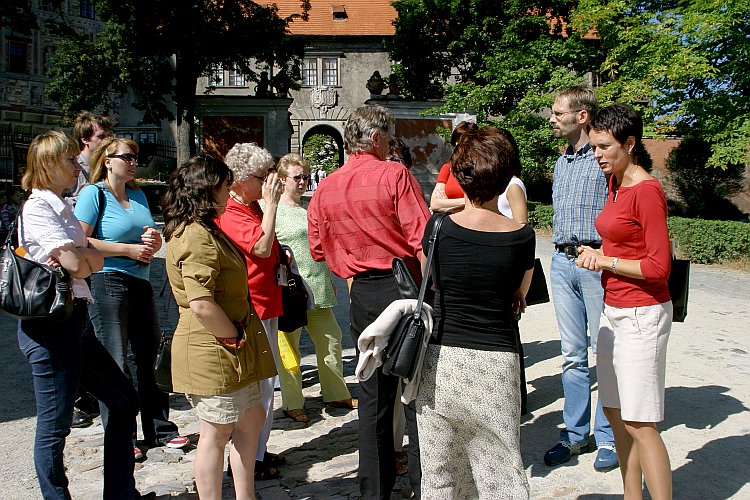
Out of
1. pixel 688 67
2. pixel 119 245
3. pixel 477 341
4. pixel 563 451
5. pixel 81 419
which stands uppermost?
pixel 688 67

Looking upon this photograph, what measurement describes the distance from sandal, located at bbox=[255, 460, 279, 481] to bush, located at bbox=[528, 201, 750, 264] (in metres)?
12.8

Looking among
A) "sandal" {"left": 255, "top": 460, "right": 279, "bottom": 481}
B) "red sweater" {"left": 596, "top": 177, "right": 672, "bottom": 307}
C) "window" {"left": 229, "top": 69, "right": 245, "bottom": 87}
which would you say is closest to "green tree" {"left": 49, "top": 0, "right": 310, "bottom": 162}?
"window" {"left": 229, "top": 69, "right": 245, "bottom": 87}

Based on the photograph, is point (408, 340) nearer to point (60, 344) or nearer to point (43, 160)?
point (60, 344)

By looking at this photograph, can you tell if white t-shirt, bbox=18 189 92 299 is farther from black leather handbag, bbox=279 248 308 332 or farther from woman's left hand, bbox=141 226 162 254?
black leather handbag, bbox=279 248 308 332

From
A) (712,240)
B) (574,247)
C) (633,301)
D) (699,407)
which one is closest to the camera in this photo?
(633,301)

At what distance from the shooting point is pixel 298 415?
17.2 ft

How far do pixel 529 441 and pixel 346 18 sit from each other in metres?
42.4

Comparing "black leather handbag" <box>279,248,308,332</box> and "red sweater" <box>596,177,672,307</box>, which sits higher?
"red sweater" <box>596,177,672,307</box>

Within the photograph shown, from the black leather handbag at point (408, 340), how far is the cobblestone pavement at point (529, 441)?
1500mm

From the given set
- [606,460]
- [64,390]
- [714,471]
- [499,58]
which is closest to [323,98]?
[499,58]

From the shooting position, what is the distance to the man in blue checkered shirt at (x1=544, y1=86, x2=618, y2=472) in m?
4.23

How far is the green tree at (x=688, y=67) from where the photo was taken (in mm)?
15484

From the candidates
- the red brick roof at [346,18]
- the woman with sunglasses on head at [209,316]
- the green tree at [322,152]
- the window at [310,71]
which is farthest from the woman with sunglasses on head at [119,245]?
the green tree at [322,152]

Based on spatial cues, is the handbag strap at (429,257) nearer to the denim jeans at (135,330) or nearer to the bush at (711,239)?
the denim jeans at (135,330)
